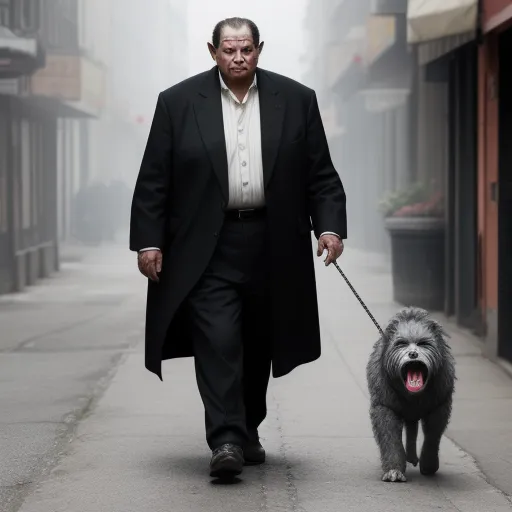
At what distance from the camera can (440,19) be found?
10.8 metres

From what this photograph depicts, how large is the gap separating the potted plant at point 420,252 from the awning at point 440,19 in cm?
435

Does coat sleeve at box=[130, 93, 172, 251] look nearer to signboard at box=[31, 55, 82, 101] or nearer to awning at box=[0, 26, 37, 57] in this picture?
awning at box=[0, 26, 37, 57]

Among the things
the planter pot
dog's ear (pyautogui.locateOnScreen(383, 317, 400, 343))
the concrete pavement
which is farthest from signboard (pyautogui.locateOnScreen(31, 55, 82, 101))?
dog's ear (pyautogui.locateOnScreen(383, 317, 400, 343))

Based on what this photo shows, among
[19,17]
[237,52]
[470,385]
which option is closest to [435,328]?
[237,52]

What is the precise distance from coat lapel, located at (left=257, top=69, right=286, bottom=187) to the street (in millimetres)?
1365

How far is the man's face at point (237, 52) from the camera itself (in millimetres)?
6086

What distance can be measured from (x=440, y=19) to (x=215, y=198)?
16.7 feet

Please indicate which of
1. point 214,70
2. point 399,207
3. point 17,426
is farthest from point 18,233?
point 214,70

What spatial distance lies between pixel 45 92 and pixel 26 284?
3.37 meters

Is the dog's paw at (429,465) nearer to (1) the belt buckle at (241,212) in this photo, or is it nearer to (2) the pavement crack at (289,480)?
(2) the pavement crack at (289,480)

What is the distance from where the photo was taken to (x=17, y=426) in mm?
7734

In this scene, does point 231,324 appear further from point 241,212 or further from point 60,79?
point 60,79

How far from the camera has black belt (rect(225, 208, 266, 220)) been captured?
20.5ft

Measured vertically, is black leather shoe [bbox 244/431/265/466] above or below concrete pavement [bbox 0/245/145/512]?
above
